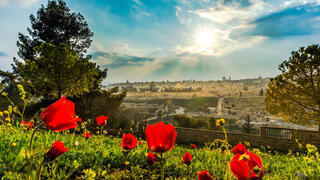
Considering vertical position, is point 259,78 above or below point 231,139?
above

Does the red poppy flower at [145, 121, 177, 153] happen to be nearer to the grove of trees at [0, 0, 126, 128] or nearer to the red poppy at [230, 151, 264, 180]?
the red poppy at [230, 151, 264, 180]

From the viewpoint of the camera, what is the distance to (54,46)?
15.7 meters

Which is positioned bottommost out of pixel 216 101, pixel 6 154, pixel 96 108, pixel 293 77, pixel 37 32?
pixel 216 101

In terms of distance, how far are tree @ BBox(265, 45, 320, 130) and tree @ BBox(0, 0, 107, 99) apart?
750 inches

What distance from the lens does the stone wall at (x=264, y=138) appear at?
12.5 meters

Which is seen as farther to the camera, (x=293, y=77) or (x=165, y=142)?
(x=293, y=77)

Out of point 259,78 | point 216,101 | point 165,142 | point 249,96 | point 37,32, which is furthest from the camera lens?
point 259,78

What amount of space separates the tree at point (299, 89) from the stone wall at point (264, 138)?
500 cm

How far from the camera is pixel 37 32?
20.0 m

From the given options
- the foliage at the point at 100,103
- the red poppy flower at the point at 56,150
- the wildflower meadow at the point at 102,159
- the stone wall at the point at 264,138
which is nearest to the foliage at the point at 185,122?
the foliage at the point at 100,103

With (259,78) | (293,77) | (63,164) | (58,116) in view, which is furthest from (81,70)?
(259,78)

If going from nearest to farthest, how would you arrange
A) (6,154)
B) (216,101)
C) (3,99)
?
(6,154) < (3,99) < (216,101)

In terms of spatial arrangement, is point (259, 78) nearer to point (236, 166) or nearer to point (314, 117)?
point (314, 117)

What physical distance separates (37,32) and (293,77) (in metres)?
28.3
